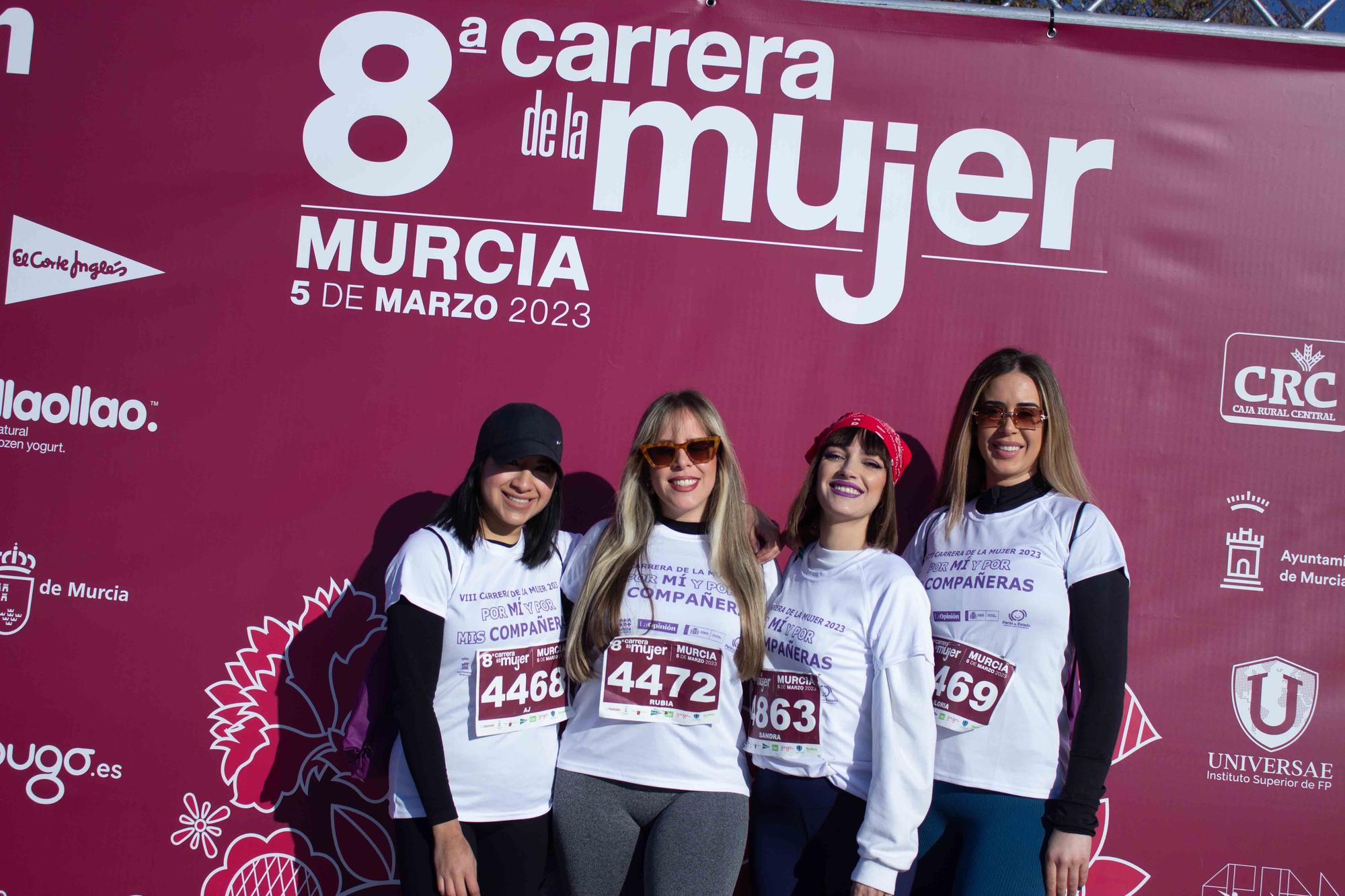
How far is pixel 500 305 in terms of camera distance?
3.15 meters

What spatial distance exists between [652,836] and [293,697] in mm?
1468

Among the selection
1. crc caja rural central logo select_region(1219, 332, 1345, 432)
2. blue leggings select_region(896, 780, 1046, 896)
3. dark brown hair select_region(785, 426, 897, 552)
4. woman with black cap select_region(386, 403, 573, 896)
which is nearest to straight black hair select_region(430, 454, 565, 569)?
woman with black cap select_region(386, 403, 573, 896)

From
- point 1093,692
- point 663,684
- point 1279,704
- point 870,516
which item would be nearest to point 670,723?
point 663,684

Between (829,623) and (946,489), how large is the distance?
663mm

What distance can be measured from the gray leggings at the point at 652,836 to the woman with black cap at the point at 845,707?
0.12 meters

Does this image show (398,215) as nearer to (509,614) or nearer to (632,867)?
(509,614)

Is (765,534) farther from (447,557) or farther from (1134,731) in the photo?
(1134,731)

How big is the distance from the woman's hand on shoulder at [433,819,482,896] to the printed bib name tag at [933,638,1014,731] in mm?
1163

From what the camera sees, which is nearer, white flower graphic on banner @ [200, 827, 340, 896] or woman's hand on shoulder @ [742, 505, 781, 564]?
woman's hand on shoulder @ [742, 505, 781, 564]

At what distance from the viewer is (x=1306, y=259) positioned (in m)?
3.09

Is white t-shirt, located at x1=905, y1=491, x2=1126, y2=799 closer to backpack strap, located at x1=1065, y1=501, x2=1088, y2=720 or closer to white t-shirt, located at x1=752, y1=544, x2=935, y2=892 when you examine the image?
backpack strap, located at x1=1065, y1=501, x2=1088, y2=720

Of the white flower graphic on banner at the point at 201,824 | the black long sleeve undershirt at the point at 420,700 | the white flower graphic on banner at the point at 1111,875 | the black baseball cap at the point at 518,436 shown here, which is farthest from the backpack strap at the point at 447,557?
the white flower graphic on banner at the point at 201,824

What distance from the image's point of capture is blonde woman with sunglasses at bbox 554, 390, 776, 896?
89.4 inches

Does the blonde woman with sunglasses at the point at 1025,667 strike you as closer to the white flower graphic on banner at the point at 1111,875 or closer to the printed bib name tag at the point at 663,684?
the printed bib name tag at the point at 663,684
